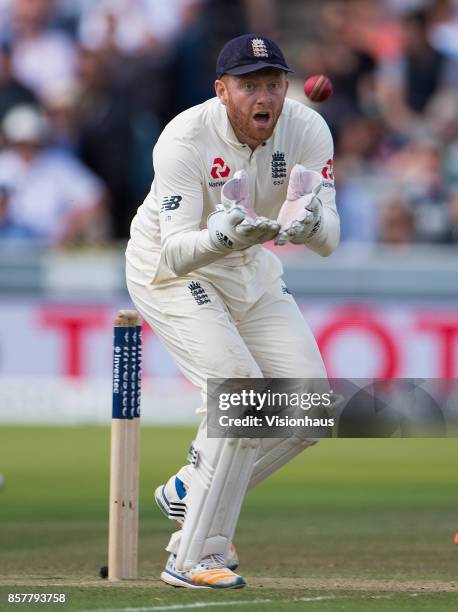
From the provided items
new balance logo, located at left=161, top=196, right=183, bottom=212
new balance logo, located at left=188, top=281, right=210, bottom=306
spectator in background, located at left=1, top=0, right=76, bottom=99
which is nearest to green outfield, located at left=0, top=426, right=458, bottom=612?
new balance logo, located at left=188, top=281, right=210, bottom=306

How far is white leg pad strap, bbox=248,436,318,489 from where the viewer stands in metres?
6.01

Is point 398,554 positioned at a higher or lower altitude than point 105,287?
lower

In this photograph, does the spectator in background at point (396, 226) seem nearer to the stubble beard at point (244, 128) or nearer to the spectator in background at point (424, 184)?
the spectator in background at point (424, 184)

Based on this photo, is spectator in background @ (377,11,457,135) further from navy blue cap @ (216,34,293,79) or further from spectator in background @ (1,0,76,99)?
navy blue cap @ (216,34,293,79)

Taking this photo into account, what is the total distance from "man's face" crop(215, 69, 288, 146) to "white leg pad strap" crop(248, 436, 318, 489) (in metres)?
1.29

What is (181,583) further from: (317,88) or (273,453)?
(317,88)

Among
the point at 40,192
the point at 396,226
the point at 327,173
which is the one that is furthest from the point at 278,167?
the point at 40,192

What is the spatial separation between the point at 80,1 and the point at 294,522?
864 centimetres

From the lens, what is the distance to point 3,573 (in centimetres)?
623

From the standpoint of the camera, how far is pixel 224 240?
5.36m

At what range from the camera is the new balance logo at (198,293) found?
587cm

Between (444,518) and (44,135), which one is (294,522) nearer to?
(444,518)

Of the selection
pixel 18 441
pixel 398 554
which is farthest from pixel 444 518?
pixel 18 441

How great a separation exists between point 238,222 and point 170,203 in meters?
0.51
